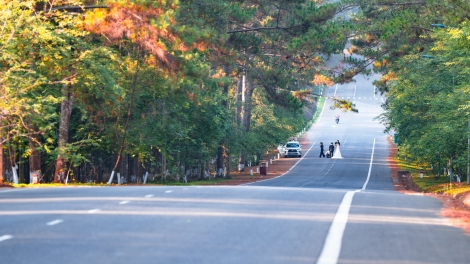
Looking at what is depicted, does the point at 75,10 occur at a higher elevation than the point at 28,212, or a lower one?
higher

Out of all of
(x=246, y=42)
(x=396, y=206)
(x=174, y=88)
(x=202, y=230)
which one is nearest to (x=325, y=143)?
(x=246, y=42)

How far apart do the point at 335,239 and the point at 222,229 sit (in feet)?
5.67

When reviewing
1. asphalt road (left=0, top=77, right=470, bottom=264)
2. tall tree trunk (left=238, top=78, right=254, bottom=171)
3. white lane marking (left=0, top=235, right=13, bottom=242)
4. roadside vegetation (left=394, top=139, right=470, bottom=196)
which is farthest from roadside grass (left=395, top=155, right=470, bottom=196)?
white lane marking (left=0, top=235, right=13, bottom=242)

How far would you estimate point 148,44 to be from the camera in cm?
3672

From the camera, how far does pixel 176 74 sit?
1531 inches

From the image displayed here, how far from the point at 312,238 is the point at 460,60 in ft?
76.4

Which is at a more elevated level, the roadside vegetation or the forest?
the forest

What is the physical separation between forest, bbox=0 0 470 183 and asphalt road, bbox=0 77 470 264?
438 inches

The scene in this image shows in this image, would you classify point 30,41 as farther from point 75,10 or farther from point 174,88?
point 174,88

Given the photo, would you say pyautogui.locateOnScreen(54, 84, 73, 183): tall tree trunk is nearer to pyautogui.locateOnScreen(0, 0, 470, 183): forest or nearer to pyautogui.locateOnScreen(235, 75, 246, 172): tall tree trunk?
pyautogui.locateOnScreen(0, 0, 470, 183): forest

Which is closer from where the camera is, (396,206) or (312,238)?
(312,238)

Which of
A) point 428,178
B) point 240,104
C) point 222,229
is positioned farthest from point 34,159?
point 428,178

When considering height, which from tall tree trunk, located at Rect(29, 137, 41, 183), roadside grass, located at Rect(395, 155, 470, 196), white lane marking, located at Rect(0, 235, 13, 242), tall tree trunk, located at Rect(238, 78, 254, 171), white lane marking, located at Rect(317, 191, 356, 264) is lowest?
roadside grass, located at Rect(395, 155, 470, 196)

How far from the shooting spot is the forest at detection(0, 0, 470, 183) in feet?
108
